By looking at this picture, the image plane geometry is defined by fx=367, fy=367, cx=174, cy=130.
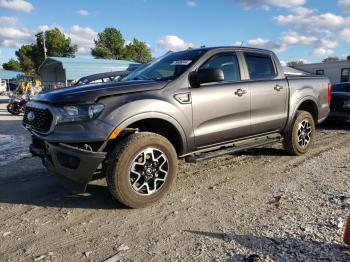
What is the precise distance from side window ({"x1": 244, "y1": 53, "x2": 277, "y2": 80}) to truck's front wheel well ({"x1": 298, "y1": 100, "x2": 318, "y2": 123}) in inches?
42.2

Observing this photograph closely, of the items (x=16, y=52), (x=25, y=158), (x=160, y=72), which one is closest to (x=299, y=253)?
(x=160, y=72)

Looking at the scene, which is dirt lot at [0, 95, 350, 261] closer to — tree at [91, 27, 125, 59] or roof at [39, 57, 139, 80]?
roof at [39, 57, 139, 80]

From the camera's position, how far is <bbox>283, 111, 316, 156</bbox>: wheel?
638cm

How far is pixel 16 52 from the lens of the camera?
88250mm

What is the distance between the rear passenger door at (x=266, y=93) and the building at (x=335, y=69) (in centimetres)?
3377

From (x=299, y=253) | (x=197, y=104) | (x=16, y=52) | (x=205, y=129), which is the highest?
(x=16, y=52)

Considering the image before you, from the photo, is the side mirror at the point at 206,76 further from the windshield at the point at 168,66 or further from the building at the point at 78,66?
the building at the point at 78,66

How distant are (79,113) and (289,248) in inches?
98.0

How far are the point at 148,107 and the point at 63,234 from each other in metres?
1.64

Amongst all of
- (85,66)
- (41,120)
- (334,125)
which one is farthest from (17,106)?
(85,66)

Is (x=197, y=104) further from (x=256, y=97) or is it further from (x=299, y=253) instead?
(x=299, y=253)

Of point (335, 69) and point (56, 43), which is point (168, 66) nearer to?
point (335, 69)

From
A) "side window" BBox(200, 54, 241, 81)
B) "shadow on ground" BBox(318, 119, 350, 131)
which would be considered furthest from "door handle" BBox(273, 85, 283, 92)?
"shadow on ground" BBox(318, 119, 350, 131)

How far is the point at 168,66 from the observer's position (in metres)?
5.15
